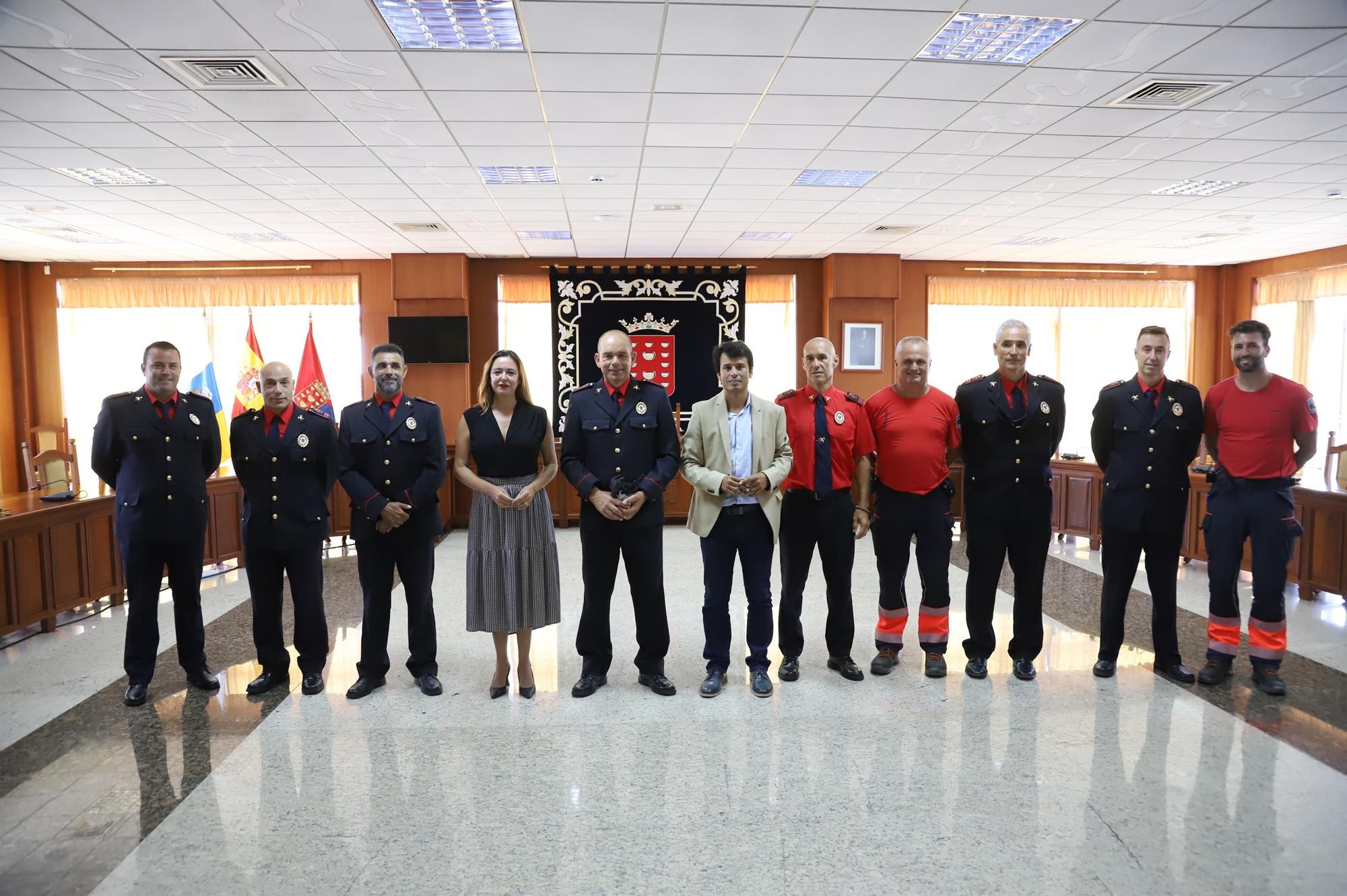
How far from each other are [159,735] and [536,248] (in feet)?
22.7

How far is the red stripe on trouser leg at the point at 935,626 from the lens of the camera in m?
3.77

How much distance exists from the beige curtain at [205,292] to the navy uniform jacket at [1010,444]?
340 inches

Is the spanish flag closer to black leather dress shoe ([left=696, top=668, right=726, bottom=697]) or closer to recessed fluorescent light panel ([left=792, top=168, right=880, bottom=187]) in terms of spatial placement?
recessed fluorescent light panel ([left=792, top=168, right=880, bottom=187])

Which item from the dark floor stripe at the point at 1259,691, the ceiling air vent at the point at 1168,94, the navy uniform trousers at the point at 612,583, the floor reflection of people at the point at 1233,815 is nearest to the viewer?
the floor reflection of people at the point at 1233,815

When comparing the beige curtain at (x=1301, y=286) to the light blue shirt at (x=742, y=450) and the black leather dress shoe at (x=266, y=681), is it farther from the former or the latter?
the black leather dress shoe at (x=266, y=681)

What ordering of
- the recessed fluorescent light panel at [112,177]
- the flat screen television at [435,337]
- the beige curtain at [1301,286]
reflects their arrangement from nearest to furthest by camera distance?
the recessed fluorescent light panel at [112,177], the beige curtain at [1301,286], the flat screen television at [435,337]

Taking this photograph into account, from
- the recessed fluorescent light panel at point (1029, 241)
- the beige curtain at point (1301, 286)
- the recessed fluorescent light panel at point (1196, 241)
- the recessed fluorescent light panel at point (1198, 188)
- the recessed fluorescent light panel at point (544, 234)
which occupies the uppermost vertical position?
the recessed fluorescent light panel at point (544, 234)

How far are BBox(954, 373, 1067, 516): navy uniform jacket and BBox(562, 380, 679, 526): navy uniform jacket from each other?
4.72ft

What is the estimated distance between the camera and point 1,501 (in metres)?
5.04

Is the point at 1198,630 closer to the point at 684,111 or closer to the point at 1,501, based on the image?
the point at 684,111

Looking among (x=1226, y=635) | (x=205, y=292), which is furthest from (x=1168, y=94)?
(x=205, y=292)

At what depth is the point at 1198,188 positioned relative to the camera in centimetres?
645

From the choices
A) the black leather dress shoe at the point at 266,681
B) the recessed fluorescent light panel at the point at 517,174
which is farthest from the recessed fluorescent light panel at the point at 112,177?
the black leather dress shoe at the point at 266,681

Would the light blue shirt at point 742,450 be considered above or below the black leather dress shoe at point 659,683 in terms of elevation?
above
